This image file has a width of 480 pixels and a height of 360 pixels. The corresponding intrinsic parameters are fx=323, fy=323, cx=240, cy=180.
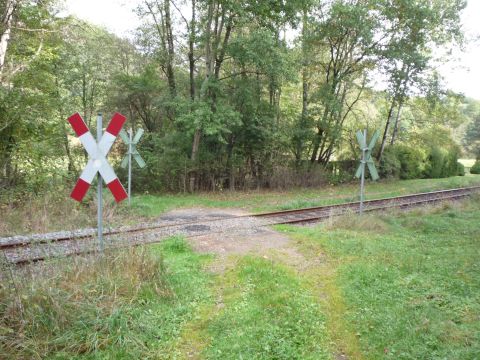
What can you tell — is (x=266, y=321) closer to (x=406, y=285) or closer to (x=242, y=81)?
(x=406, y=285)

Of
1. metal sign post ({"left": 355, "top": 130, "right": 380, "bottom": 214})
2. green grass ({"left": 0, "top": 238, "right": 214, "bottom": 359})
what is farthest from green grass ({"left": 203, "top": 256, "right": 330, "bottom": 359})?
metal sign post ({"left": 355, "top": 130, "right": 380, "bottom": 214})

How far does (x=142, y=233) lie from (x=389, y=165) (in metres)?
20.5

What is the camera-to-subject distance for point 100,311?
3.64 meters

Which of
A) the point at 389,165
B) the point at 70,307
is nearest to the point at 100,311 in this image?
the point at 70,307

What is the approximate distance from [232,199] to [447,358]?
12330 millimetres

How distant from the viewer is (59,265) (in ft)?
13.9

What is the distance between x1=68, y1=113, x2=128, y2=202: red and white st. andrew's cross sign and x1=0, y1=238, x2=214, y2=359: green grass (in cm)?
97

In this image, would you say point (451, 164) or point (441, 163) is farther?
point (451, 164)

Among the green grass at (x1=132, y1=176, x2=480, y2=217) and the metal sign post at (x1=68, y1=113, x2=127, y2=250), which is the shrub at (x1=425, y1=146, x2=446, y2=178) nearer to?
the green grass at (x1=132, y1=176, x2=480, y2=217)

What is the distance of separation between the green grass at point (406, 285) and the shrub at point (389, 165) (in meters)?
14.9

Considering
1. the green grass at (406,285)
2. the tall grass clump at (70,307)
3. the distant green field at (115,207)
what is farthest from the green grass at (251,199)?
the tall grass clump at (70,307)

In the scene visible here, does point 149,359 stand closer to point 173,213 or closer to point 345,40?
point 173,213

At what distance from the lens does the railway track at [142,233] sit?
518 centimetres

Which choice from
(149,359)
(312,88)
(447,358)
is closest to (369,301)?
(447,358)
